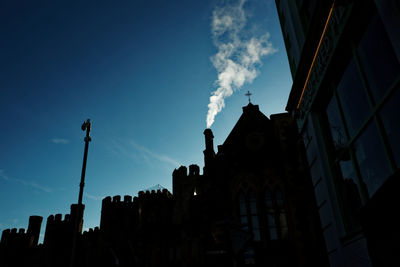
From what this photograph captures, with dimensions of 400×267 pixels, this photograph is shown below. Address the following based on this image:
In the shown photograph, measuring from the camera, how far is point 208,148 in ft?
77.3

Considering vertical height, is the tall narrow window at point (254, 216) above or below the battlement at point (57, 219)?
below

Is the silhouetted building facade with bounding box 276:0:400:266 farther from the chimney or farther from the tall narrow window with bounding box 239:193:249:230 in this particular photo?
the chimney

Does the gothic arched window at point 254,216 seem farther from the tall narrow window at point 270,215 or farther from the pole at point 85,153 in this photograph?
the pole at point 85,153

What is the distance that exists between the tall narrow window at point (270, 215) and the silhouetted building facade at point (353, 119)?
12.0m

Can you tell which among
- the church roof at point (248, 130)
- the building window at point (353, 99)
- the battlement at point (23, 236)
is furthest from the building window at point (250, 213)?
the battlement at point (23, 236)

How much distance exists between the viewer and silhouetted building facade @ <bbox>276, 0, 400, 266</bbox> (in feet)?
10.9

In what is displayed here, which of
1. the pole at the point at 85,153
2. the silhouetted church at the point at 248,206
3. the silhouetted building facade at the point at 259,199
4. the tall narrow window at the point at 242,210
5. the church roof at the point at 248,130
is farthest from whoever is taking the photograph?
the church roof at the point at 248,130

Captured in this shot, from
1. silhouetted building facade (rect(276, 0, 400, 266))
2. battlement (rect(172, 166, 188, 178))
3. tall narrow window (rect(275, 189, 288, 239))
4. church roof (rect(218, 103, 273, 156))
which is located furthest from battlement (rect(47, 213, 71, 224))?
silhouetted building facade (rect(276, 0, 400, 266))

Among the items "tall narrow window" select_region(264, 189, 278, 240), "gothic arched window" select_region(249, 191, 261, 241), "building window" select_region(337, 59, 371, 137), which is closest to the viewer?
"building window" select_region(337, 59, 371, 137)

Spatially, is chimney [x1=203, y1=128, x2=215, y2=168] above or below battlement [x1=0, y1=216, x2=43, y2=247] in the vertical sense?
above

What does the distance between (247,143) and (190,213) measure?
23.0ft

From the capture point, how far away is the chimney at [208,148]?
74.1 ft

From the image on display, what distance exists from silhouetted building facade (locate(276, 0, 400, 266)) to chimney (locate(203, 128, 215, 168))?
15.2 meters

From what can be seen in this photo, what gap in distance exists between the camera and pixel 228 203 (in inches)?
768
